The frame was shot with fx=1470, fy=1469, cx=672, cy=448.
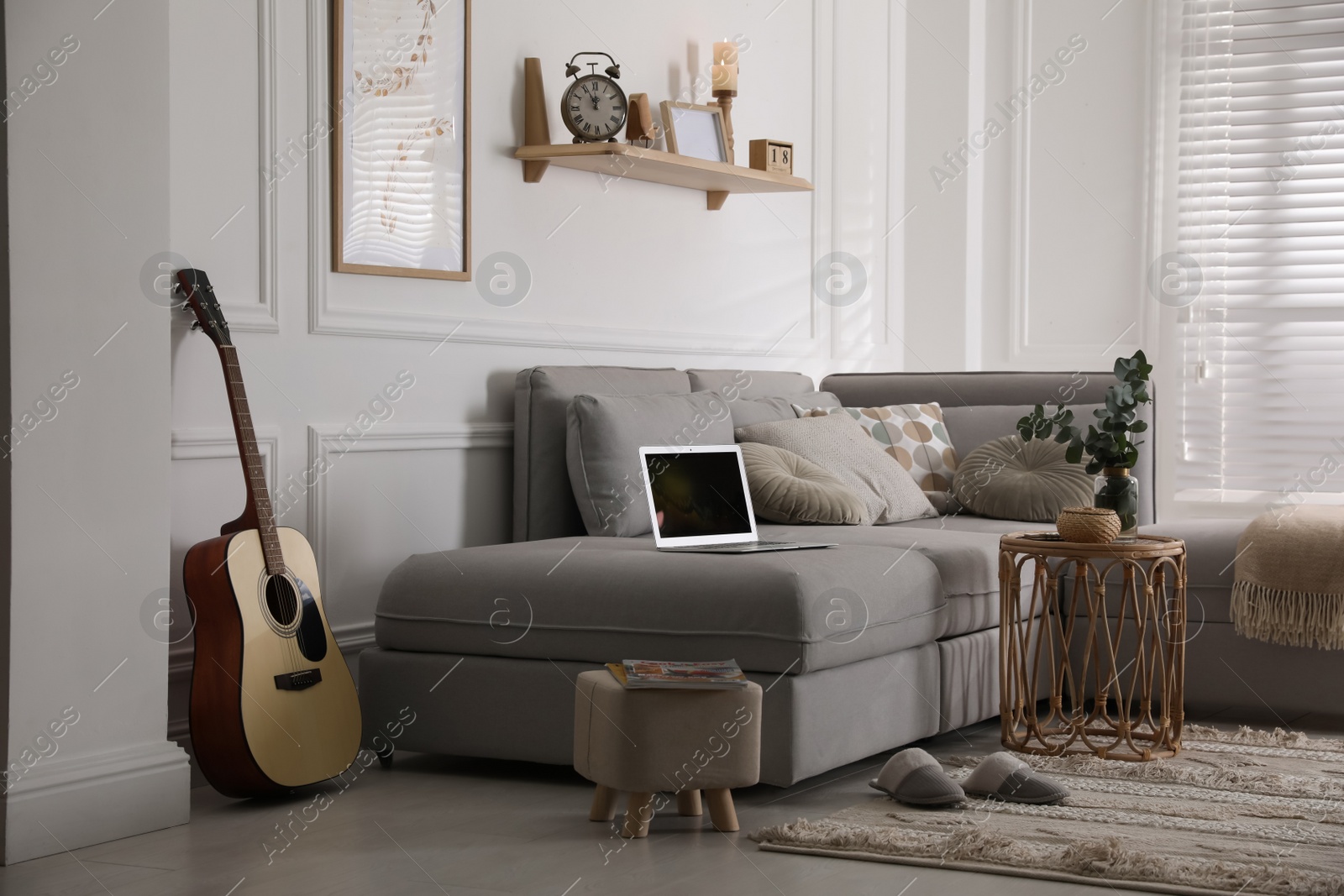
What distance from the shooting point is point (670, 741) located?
256 centimetres

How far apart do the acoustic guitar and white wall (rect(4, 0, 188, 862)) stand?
84mm

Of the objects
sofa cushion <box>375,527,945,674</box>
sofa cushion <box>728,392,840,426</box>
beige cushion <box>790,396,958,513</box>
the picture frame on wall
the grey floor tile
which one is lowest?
the grey floor tile

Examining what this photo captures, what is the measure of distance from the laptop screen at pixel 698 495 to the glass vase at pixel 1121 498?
813 mm

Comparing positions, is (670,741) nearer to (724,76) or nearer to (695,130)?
(695,130)

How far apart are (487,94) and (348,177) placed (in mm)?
572

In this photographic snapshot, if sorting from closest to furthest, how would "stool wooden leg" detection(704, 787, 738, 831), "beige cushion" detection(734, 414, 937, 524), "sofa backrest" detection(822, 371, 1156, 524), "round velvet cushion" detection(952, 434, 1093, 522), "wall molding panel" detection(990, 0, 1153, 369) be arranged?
1. "stool wooden leg" detection(704, 787, 738, 831)
2. "beige cushion" detection(734, 414, 937, 524)
3. "round velvet cushion" detection(952, 434, 1093, 522)
4. "sofa backrest" detection(822, 371, 1156, 524)
5. "wall molding panel" detection(990, 0, 1153, 369)

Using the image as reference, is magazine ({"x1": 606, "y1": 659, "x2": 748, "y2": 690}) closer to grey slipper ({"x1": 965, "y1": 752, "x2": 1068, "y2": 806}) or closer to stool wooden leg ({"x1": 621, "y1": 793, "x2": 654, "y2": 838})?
stool wooden leg ({"x1": 621, "y1": 793, "x2": 654, "y2": 838})

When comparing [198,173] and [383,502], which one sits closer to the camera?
[198,173]

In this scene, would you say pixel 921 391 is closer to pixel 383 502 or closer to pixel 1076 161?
pixel 1076 161

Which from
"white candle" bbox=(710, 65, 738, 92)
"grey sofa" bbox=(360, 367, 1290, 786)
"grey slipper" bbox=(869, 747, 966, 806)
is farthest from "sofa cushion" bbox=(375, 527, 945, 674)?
"white candle" bbox=(710, 65, 738, 92)

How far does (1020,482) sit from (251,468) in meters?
2.20

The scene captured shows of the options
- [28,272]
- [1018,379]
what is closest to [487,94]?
[28,272]

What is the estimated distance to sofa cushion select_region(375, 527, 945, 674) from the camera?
2.80 metres

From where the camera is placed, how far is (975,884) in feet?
7.54
